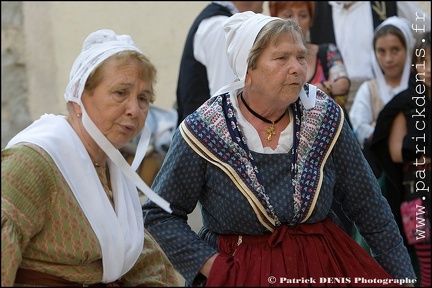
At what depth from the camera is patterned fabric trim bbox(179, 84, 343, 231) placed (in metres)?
3.96

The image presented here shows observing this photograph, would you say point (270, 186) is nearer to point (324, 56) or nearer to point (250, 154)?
point (250, 154)

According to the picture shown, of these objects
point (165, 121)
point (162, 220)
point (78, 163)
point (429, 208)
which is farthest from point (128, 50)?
point (165, 121)

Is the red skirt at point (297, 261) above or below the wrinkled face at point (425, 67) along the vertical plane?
below

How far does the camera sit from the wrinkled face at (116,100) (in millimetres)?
3594

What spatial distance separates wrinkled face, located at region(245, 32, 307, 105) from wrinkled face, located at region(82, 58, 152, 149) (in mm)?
605

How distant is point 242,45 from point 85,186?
0.93m

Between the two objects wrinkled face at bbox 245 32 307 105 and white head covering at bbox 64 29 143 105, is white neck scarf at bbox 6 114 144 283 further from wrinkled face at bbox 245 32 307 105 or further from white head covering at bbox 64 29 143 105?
wrinkled face at bbox 245 32 307 105

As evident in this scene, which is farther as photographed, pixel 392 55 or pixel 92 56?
pixel 392 55

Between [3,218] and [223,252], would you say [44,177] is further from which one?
[223,252]

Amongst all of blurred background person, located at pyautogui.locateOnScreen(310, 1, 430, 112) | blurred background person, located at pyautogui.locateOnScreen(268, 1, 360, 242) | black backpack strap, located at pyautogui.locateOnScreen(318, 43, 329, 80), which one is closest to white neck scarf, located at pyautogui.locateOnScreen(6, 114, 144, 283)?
blurred background person, located at pyautogui.locateOnScreen(268, 1, 360, 242)

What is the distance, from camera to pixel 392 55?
6.64 m

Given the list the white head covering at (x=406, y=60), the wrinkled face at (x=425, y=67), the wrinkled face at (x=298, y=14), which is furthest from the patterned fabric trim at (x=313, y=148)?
the white head covering at (x=406, y=60)

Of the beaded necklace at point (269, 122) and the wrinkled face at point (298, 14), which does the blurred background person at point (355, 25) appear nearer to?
the wrinkled face at point (298, 14)

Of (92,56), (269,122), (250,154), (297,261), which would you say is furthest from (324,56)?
(92,56)
